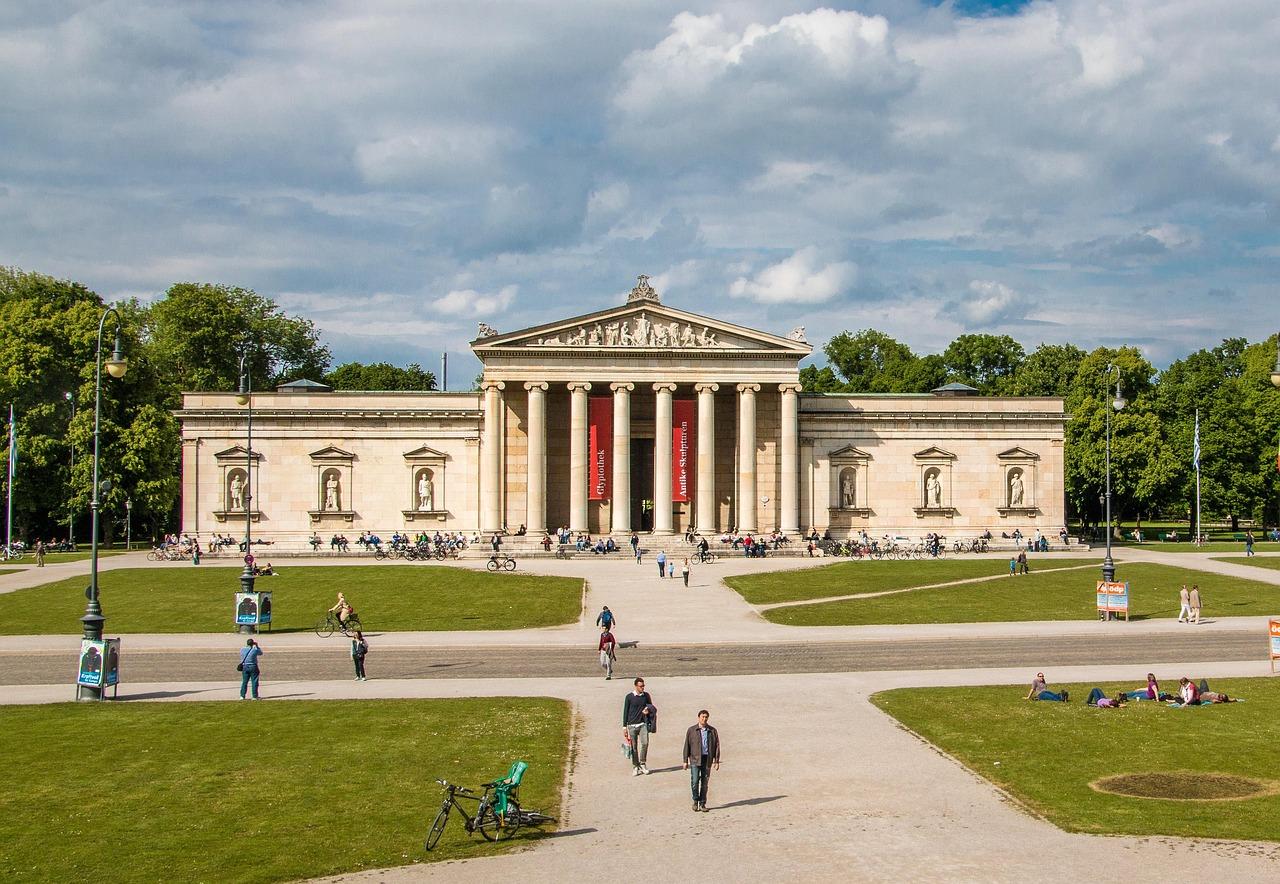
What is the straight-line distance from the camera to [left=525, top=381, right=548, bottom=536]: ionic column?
83250 mm

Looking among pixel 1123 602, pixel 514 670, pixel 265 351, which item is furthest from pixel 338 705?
pixel 265 351

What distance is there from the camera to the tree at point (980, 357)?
13762 cm

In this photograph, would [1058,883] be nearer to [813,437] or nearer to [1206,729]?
[1206,729]

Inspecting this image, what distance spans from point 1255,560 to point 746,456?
33.4 m

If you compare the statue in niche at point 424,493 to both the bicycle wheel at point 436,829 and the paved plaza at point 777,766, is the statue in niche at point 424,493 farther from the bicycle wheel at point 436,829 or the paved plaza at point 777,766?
the bicycle wheel at point 436,829

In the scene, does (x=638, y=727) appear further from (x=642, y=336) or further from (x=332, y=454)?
(x=332, y=454)

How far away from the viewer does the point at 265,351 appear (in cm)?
12925

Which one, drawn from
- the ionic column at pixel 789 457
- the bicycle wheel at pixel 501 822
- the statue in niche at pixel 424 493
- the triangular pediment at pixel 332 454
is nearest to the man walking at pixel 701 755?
the bicycle wheel at pixel 501 822

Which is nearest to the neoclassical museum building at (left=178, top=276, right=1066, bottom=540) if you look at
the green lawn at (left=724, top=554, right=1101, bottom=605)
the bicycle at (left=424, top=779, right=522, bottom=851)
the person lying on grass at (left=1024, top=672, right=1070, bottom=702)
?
the green lawn at (left=724, top=554, right=1101, bottom=605)

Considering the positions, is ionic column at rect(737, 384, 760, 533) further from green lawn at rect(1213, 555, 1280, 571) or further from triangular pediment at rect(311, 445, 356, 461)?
green lawn at rect(1213, 555, 1280, 571)

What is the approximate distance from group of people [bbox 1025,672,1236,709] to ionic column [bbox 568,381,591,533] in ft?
176

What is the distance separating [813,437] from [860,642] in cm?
4688

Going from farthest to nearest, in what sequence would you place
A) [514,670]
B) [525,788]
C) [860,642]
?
1. [860,642]
2. [514,670]
3. [525,788]

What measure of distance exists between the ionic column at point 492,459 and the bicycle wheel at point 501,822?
6354 centimetres
